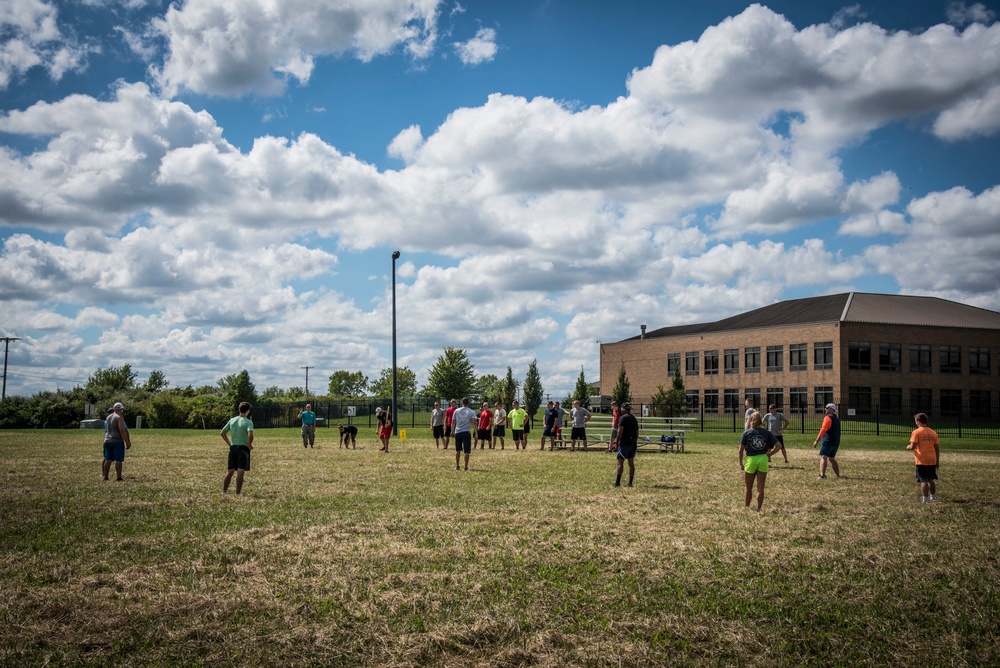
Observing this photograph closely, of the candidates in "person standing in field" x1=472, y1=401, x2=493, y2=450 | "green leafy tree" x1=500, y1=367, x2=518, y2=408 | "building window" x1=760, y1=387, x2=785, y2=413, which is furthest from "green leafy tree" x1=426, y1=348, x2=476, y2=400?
"person standing in field" x1=472, y1=401, x2=493, y2=450

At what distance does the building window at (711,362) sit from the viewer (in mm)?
76625

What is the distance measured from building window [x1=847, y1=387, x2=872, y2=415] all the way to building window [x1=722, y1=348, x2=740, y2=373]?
11.6m

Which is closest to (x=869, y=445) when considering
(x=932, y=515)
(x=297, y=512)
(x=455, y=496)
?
(x=932, y=515)

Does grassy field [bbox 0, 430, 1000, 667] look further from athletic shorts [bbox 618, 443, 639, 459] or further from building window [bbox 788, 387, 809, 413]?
building window [bbox 788, 387, 809, 413]

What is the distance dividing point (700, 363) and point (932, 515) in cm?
6609

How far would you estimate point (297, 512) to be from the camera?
13375 millimetres

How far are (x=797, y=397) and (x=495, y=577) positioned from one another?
6441cm

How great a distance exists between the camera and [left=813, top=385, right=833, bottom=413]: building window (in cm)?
6519

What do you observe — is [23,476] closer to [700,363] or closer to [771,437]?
[771,437]

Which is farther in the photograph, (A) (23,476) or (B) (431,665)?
(A) (23,476)

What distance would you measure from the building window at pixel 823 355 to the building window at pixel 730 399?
322 inches

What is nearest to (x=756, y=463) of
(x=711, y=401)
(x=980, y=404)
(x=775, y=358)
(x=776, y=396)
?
(x=776, y=396)

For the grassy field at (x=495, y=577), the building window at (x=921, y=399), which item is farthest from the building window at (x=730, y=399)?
the grassy field at (x=495, y=577)

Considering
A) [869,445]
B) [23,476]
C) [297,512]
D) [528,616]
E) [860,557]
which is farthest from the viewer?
[869,445]
